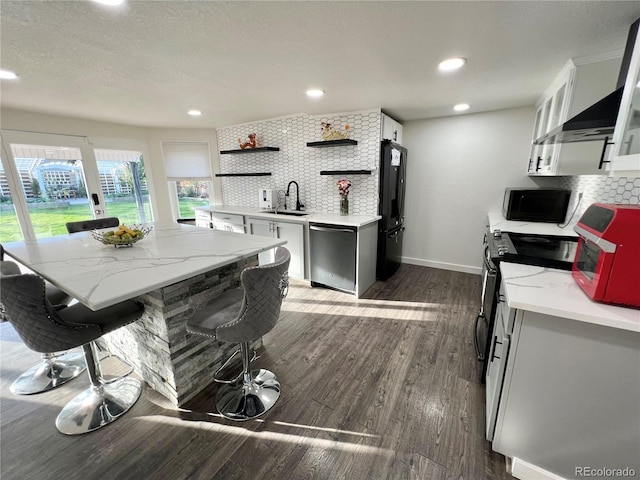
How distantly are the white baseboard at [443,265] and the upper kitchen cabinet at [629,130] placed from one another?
2778mm

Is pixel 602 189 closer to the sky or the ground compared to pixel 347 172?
closer to the ground

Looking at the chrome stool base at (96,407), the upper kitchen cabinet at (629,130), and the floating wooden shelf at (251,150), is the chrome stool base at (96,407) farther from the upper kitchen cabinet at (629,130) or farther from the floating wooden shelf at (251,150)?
the floating wooden shelf at (251,150)

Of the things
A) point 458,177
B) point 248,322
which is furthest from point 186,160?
point 458,177

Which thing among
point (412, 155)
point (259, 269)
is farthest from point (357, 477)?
point (412, 155)

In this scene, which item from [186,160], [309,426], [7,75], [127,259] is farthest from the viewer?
[186,160]

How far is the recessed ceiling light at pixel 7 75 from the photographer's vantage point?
2052mm

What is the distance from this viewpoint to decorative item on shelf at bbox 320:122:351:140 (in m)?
3.40

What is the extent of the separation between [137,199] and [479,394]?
539 centimetres

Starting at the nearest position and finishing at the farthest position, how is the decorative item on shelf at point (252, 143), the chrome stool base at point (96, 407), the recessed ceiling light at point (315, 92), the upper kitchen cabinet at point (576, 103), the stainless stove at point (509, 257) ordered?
the chrome stool base at point (96, 407)
the stainless stove at point (509, 257)
the upper kitchen cabinet at point (576, 103)
the recessed ceiling light at point (315, 92)
the decorative item on shelf at point (252, 143)

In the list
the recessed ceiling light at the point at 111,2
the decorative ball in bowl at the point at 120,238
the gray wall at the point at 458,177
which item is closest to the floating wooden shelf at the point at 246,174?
the gray wall at the point at 458,177

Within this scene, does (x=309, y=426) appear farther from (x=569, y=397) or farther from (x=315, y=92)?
(x=315, y=92)

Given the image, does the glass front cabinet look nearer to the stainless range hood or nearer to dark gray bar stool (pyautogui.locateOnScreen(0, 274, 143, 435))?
the stainless range hood

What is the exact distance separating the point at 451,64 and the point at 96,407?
3.43m

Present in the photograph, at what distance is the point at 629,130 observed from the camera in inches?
50.4
